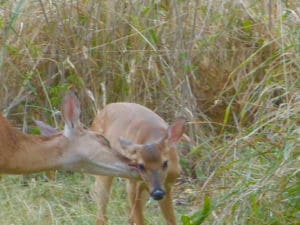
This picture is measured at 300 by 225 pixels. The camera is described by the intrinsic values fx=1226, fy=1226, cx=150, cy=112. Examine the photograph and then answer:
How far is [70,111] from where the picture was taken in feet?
22.1

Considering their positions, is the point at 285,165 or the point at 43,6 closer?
the point at 285,165

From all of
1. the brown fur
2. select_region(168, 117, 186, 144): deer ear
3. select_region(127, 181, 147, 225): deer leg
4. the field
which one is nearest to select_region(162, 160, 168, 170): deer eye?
the brown fur

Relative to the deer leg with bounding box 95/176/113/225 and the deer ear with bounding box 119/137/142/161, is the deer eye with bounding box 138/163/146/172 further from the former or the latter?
the deer leg with bounding box 95/176/113/225

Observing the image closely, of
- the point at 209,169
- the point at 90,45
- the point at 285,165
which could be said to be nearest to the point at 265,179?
the point at 285,165

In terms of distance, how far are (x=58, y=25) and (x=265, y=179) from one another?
2912 mm

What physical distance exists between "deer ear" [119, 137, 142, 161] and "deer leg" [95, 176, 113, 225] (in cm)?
53

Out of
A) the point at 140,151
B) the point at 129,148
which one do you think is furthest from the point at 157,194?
the point at 129,148

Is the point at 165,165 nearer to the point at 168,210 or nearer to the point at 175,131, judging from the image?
the point at 175,131

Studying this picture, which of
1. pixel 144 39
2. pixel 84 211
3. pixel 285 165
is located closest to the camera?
pixel 285 165

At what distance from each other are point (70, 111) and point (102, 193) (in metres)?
1.17

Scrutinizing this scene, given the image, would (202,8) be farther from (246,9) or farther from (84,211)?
(84,211)

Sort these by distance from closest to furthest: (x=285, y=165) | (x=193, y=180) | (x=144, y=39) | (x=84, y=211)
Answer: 1. (x=285, y=165)
2. (x=84, y=211)
3. (x=193, y=180)
4. (x=144, y=39)

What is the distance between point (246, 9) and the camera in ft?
29.6

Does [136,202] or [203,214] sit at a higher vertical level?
[203,214]
